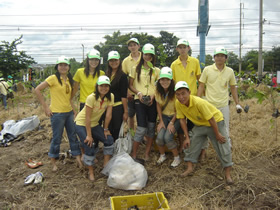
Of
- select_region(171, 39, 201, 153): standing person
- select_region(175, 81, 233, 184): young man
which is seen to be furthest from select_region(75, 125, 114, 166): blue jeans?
select_region(171, 39, 201, 153): standing person

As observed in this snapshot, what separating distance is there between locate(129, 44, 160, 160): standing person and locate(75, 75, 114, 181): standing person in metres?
0.41

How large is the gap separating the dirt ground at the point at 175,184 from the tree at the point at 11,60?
16.1 metres

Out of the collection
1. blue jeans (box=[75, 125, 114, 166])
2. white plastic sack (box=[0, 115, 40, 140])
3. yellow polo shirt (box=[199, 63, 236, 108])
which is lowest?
white plastic sack (box=[0, 115, 40, 140])

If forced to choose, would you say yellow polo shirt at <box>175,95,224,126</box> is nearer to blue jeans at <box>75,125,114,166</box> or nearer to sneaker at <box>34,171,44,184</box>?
blue jeans at <box>75,125,114,166</box>

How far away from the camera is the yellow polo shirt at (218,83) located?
10.6 ft

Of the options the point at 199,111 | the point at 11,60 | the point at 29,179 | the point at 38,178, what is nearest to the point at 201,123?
the point at 199,111

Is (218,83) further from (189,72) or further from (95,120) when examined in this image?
(95,120)

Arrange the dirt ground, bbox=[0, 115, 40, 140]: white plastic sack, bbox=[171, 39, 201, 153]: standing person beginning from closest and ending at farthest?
the dirt ground
bbox=[171, 39, 201, 153]: standing person
bbox=[0, 115, 40, 140]: white plastic sack

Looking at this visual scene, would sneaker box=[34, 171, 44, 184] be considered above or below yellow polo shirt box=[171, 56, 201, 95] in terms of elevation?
below

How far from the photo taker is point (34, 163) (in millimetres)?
3900

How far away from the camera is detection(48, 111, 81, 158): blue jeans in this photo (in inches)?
133

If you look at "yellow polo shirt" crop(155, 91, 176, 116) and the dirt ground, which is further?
"yellow polo shirt" crop(155, 91, 176, 116)

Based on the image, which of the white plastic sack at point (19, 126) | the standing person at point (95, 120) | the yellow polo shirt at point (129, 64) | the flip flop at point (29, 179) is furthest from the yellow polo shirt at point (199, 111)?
the white plastic sack at point (19, 126)

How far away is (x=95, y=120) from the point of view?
3.23 metres
